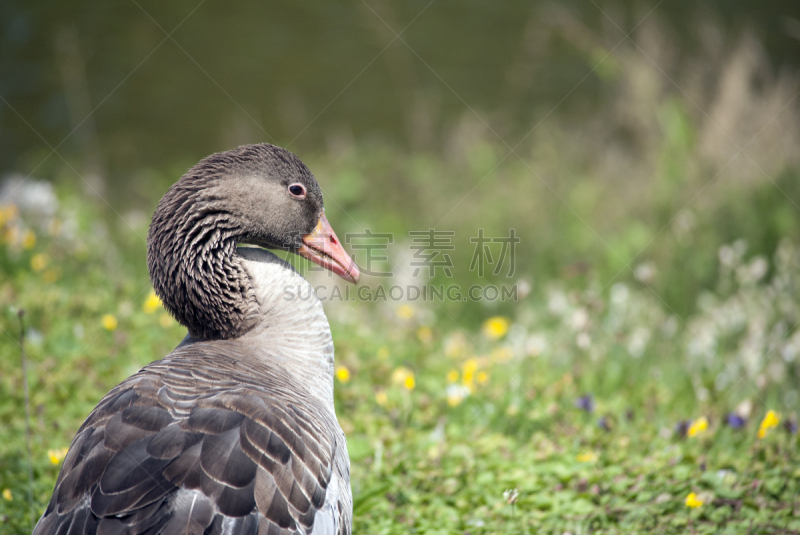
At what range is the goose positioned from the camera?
2453mm

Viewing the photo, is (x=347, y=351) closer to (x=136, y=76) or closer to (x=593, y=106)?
(x=593, y=106)

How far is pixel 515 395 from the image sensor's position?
4676 mm

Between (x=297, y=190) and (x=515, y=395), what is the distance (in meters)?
2.16

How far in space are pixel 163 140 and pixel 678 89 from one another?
32.3 ft

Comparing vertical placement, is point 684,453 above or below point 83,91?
below

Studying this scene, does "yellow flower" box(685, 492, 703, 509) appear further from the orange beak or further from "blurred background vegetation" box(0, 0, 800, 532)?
the orange beak

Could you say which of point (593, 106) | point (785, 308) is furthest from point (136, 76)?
point (785, 308)

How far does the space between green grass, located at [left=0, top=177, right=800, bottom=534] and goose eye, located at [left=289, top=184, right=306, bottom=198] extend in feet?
4.77

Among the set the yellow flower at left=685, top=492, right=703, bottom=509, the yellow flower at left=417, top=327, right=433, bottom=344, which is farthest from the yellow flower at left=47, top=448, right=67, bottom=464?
the yellow flower at left=685, top=492, right=703, bottom=509

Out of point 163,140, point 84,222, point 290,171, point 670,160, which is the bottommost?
point 290,171

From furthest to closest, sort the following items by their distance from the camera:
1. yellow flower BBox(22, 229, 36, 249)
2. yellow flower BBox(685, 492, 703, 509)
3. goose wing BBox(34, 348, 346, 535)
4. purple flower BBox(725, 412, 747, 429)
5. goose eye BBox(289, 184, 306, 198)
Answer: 1. yellow flower BBox(22, 229, 36, 249)
2. purple flower BBox(725, 412, 747, 429)
3. goose eye BBox(289, 184, 306, 198)
4. yellow flower BBox(685, 492, 703, 509)
5. goose wing BBox(34, 348, 346, 535)

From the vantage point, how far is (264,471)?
2.59 m

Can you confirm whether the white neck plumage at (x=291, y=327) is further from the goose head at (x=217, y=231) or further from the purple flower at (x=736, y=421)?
the purple flower at (x=736, y=421)

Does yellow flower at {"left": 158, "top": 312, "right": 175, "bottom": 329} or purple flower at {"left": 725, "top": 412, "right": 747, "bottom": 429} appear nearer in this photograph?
purple flower at {"left": 725, "top": 412, "right": 747, "bottom": 429}
